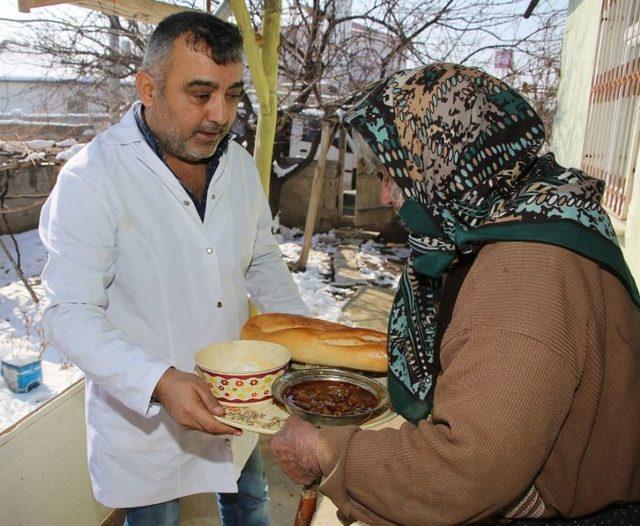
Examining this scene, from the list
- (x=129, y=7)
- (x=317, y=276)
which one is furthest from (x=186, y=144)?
(x=317, y=276)

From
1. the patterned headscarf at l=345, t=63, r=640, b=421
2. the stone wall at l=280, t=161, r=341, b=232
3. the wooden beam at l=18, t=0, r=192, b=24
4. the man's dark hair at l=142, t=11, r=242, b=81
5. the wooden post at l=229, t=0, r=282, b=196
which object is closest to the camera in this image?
the patterned headscarf at l=345, t=63, r=640, b=421

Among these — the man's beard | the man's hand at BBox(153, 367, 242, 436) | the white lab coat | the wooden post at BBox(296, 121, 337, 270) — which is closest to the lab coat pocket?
the white lab coat

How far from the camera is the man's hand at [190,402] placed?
5.57 feet

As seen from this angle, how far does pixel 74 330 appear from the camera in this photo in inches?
70.8

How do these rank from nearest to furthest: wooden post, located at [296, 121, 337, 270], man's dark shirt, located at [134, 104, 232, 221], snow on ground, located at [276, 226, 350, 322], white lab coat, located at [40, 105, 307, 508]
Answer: white lab coat, located at [40, 105, 307, 508], man's dark shirt, located at [134, 104, 232, 221], snow on ground, located at [276, 226, 350, 322], wooden post, located at [296, 121, 337, 270]

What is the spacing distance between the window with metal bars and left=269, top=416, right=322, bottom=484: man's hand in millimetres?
3417

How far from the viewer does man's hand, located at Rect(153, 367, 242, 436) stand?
5.57ft

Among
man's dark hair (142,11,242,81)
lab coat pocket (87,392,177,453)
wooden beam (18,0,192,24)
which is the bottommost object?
lab coat pocket (87,392,177,453)

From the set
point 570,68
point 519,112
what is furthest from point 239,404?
point 570,68

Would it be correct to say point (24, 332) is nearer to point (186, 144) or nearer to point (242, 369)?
point (186, 144)

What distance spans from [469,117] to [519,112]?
0.47ft

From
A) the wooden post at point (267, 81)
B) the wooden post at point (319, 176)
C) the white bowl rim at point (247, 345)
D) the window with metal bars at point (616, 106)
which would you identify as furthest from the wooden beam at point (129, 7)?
the wooden post at point (319, 176)

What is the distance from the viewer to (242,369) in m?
1.89

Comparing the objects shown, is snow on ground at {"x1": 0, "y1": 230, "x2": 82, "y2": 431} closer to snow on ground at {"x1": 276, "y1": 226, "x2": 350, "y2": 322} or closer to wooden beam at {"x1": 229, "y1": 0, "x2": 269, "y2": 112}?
wooden beam at {"x1": 229, "y1": 0, "x2": 269, "y2": 112}
